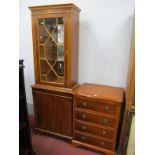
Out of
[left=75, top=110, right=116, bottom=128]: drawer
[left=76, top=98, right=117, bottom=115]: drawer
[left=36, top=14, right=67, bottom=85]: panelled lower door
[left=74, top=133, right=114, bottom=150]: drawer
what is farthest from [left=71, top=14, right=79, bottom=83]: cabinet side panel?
[left=74, top=133, right=114, bottom=150]: drawer

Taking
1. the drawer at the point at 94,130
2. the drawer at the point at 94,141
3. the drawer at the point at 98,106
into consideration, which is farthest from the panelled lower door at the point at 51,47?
the drawer at the point at 94,141

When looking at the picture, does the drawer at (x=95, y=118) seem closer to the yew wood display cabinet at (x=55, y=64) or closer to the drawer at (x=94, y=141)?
the yew wood display cabinet at (x=55, y=64)

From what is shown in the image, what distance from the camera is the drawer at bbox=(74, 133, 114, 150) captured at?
5.83ft

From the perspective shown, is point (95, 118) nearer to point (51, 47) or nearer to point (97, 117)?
point (97, 117)

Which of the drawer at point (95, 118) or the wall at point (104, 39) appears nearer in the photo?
the drawer at point (95, 118)

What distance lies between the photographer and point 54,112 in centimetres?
196

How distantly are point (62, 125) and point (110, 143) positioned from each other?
700 mm

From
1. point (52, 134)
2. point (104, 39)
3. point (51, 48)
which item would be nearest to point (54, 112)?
point (52, 134)

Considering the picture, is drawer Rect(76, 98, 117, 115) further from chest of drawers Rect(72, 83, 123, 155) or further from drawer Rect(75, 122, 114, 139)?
drawer Rect(75, 122, 114, 139)

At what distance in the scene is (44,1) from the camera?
7.23 feet

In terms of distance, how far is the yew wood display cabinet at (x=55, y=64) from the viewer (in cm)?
170
